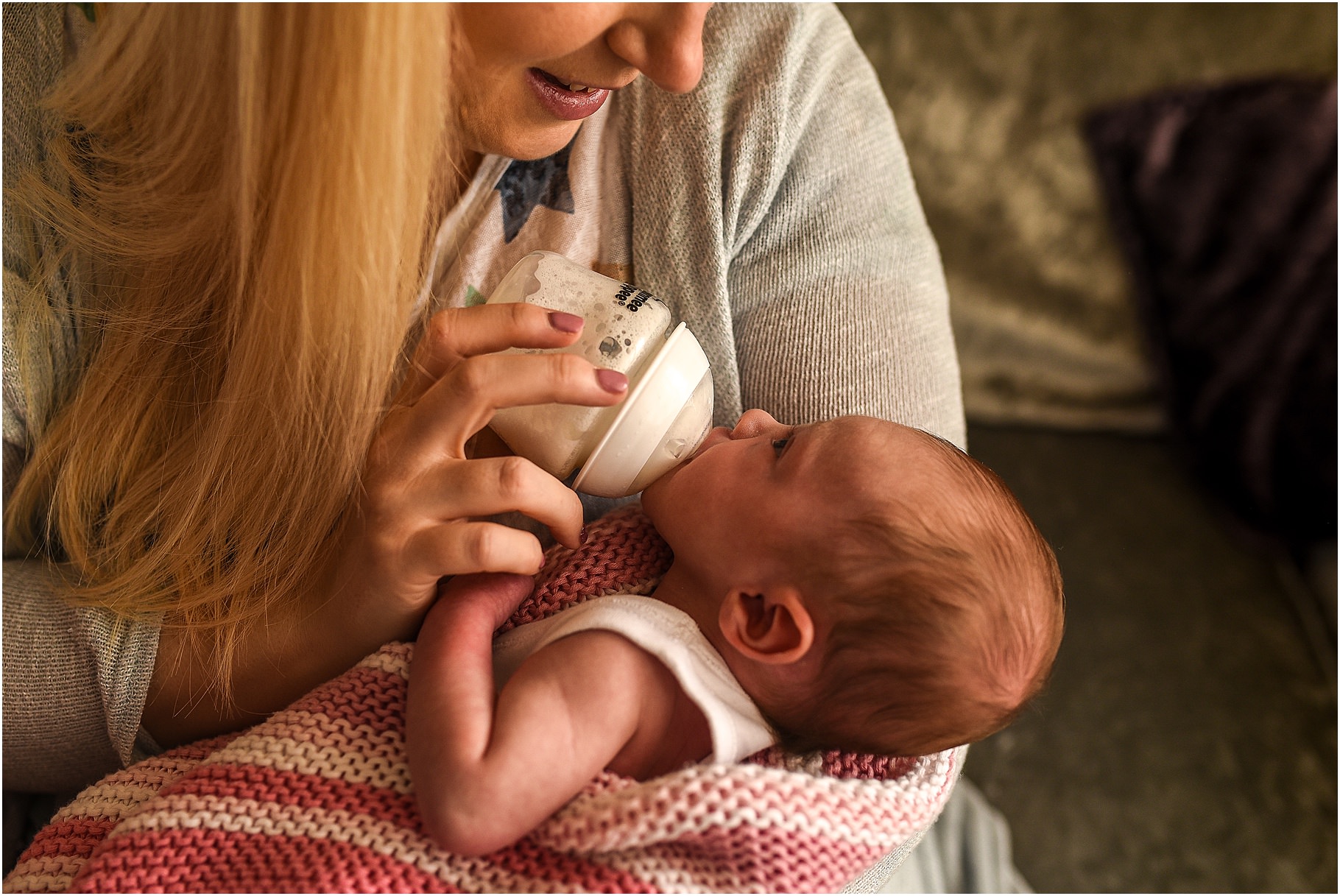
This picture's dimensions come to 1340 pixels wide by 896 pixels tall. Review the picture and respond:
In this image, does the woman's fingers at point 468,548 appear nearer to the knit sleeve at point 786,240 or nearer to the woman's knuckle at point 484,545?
the woman's knuckle at point 484,545

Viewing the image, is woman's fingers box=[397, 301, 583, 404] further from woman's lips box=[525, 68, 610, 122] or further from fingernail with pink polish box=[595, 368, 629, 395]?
woman's lips box=[525, 68, 610, 122]

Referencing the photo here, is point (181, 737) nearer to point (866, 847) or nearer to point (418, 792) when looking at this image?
point (418, 792)

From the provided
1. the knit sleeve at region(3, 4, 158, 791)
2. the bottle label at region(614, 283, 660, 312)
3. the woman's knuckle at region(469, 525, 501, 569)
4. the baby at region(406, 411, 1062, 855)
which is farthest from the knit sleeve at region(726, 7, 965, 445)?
the knit sleeve at region(3, 4, 158, 791)

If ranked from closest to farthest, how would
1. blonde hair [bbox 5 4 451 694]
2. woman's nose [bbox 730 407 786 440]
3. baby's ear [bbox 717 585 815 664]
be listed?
blonde hair [bbox 5 4 451 694], baby's ear [bbox 717 585 815 664], woman's nose [bbox 730 407 786 440]

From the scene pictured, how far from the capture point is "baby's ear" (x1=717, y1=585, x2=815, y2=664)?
76 cm

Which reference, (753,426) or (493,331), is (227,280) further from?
(753,426)

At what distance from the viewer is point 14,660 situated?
84 centimetres

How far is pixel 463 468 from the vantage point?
72 centimetres

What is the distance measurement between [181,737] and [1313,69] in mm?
1904

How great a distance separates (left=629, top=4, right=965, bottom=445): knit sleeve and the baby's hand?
0.27 metres

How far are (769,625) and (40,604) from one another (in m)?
0.62

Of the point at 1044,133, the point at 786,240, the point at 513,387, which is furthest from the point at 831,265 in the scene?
the point at 1044,133

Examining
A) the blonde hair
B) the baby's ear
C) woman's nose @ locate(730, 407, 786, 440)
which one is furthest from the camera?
woman's nose @ locate(730, 407, 786, 440)

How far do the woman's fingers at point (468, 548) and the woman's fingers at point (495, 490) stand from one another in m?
0.01
